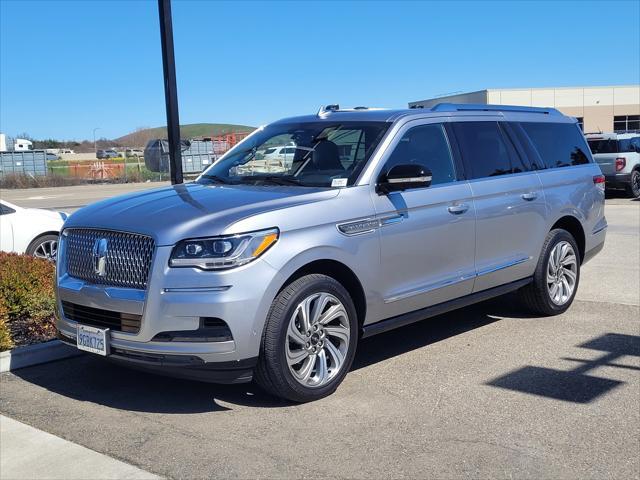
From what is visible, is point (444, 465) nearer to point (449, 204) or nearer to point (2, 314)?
point (449, 204)

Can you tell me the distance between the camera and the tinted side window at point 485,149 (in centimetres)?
623

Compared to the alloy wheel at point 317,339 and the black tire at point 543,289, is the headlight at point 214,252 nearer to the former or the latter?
the alloy wheel at point 317,339

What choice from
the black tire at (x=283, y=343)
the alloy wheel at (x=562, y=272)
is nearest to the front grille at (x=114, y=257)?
the black tire at (x=283, y=343)

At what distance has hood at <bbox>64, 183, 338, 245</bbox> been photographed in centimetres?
442

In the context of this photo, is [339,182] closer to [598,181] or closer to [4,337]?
[4,337]

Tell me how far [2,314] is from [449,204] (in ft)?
12.4

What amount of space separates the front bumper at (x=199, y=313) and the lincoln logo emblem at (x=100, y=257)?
0.31m

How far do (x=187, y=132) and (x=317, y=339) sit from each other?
150 meters

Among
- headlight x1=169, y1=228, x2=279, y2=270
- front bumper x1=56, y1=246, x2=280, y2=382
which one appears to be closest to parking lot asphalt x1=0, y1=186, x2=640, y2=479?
front bumper x1=56, y1=246, x2=280, y2=382

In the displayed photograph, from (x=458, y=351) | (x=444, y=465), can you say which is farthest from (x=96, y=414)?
(x=458, y=351)

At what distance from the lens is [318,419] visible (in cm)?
456

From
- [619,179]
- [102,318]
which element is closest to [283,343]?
[102,318]

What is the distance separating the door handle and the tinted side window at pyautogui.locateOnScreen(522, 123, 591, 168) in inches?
66.0

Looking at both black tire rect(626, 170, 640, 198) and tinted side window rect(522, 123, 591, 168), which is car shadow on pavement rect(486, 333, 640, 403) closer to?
tinted side window rect(522, 123, 591, 168)
